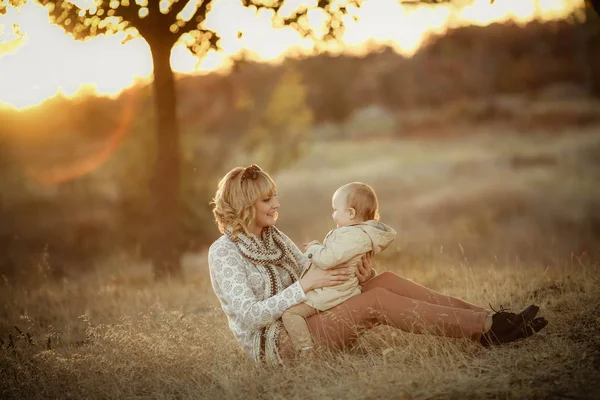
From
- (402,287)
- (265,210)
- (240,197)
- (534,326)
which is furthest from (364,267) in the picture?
(534,326)

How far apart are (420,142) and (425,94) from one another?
458cm

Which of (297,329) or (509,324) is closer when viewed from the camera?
(509,324)

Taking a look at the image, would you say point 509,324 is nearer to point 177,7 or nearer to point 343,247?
point 343,247

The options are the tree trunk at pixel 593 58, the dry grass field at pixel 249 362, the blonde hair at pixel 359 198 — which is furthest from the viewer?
the tree trunk at pixel 593 58

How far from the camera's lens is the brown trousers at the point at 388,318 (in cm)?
488

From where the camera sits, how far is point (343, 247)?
16.3 feet

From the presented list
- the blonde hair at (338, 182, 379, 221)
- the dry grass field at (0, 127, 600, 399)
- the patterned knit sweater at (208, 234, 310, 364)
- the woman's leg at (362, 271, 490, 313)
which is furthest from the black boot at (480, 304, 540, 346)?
the patterned knit sweater at (208, 234, 310, 364)

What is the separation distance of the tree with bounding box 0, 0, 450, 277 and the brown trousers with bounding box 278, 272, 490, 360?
4.90 m

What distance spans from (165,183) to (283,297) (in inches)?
236

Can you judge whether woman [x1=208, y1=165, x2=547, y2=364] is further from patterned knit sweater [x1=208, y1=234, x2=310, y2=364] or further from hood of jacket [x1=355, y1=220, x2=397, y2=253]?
hood of jacket [x1=355, y1=220, x2=397, y2=253]

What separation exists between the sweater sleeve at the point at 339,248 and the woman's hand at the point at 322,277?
48 mm

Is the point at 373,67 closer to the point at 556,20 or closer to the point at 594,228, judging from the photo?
the point at 556,20

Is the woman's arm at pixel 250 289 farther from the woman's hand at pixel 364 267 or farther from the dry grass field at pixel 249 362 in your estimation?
the dry grass field at pixel 249 362

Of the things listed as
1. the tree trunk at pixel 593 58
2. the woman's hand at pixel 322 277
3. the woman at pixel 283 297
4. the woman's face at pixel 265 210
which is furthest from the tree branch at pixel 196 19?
the tree trunk at pixel 593 58
